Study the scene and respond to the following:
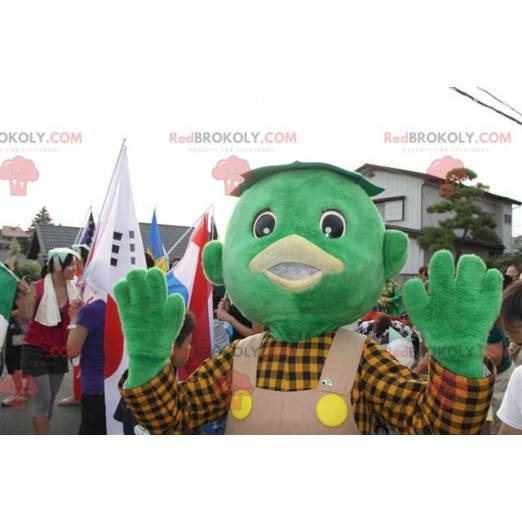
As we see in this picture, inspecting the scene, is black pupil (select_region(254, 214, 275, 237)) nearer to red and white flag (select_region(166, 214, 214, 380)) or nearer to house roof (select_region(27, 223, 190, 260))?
red and white flag (select_region(166, 214, 214, 380))

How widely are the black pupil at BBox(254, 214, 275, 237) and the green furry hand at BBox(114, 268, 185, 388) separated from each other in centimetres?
39

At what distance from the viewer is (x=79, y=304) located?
12.0 feet

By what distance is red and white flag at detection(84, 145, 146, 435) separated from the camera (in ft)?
10.4

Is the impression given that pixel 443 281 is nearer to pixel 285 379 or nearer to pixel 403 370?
pixel 403 370

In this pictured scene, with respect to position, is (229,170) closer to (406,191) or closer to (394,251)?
(394,251)

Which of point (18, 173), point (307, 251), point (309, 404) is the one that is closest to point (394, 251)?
point (307, 251)

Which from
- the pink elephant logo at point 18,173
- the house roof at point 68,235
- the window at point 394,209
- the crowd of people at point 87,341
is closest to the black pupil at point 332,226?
the crowd of people at point 87,341

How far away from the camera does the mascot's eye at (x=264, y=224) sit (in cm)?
194

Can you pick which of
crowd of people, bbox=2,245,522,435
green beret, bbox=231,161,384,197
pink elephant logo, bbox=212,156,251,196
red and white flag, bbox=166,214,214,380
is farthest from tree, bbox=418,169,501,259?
green beret, bbox=231,161,384,197

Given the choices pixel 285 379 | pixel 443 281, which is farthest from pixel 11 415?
pixel 443 281

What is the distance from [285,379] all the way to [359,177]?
818 mm

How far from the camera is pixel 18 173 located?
299 centimetres

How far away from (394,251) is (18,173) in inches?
86.4

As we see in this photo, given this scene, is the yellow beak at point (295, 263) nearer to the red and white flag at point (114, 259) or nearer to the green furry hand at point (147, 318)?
the green furry hand at point (147, 318)
